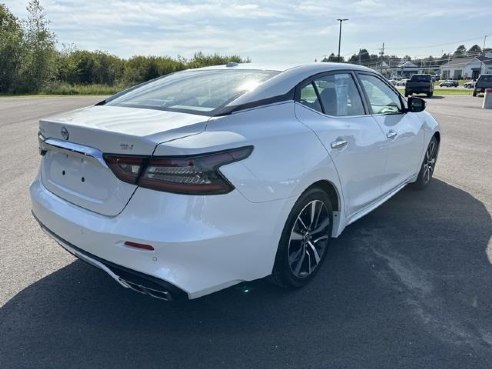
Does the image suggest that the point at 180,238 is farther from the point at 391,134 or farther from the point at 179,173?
the point at 391,134

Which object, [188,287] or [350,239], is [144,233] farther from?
[350,239]

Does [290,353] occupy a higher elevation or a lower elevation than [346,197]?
lower

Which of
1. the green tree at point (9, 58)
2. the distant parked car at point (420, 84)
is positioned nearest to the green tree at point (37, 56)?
the green tree at point (9, 58)

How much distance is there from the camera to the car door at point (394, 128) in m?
4.27

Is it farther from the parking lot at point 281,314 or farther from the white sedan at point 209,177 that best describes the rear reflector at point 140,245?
the parking lot at point 281,314

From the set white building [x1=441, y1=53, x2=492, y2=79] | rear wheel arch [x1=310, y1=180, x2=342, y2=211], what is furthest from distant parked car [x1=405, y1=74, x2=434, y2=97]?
white building [x1=441, y1=53, x2=492, y2=79]

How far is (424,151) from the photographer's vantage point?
5480 millimetres

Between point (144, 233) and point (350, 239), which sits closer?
point (144, 233)

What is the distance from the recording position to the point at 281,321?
2.92 metres

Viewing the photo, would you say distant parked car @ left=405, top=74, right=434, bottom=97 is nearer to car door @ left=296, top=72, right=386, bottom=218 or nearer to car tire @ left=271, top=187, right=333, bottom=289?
car door @ left=296, top=72, right=386, bottom=218

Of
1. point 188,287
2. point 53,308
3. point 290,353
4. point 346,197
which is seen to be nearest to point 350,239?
point 346,197

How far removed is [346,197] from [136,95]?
6.49ft

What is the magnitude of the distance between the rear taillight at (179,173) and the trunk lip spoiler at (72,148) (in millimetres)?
159

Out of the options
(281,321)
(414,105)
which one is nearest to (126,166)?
(281,321)
